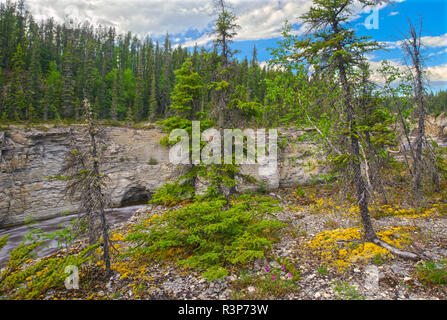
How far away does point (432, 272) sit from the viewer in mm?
5754

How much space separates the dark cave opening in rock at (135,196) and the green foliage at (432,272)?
22696 mm

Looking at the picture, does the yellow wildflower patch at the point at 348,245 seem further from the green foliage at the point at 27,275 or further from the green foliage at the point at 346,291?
the green foliage at the point at 27,275

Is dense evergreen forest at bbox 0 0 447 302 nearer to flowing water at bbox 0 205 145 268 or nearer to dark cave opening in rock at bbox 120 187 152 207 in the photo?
flowing water at bbox 0 205 145 268

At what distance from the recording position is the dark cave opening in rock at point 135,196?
23.2 m

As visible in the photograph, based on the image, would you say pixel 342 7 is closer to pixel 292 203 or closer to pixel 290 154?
pixel 292 203

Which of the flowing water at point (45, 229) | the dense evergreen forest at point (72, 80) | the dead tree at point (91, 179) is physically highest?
the dense evergreen forest at point (72, 80)

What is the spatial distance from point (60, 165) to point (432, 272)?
91.1 feet

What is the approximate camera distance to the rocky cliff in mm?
18656

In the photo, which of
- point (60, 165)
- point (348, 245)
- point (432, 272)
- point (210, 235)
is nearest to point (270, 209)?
point (210, 235)

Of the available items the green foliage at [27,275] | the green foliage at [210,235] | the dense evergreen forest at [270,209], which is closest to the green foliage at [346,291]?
the dense evergreen forest at [270,209]

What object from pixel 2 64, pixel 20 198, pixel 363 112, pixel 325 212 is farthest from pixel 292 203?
pixel 2 64

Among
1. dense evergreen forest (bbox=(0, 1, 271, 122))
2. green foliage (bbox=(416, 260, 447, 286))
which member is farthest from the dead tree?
green foliage (bbox=(416, 260, 447, 286))

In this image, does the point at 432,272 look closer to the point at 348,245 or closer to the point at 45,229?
the point at 348,245

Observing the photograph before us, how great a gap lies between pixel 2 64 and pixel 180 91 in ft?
168
